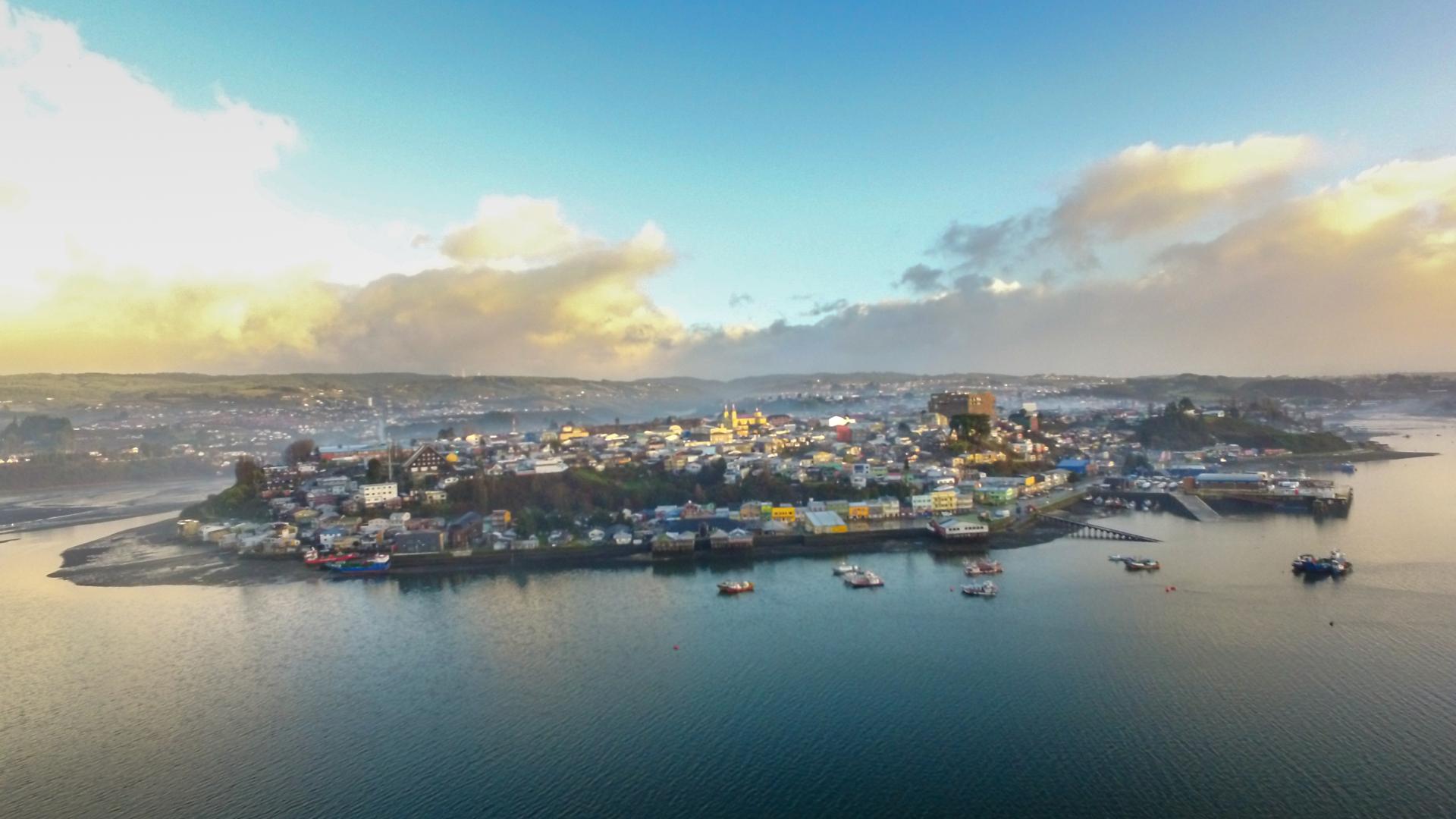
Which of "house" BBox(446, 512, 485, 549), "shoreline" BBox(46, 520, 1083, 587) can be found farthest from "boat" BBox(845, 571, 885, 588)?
"house" BBox(446, 512, 485, 549)

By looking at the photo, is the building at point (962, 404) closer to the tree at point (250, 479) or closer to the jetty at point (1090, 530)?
the jetty at point (1090, 530)

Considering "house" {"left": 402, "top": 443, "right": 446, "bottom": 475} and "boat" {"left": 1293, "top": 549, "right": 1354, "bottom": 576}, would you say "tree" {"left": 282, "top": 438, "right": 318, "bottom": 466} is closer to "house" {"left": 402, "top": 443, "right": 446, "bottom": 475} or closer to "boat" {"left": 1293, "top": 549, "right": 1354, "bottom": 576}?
"house" {"left": 402, "top": 443, "right": 446, "bottom": 475}

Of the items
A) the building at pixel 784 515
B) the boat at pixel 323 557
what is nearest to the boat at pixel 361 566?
the boat at pixel 323 557

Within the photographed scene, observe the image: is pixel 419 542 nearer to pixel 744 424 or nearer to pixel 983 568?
pixel 983 568

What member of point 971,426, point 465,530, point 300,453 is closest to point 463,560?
point 465,530

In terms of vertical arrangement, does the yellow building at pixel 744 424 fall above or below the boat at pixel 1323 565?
above
